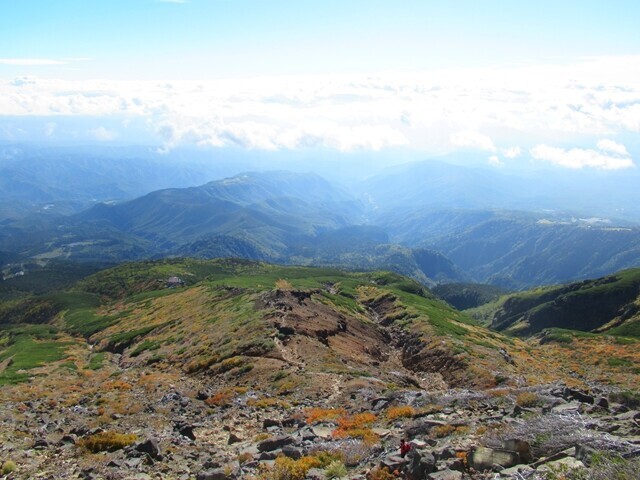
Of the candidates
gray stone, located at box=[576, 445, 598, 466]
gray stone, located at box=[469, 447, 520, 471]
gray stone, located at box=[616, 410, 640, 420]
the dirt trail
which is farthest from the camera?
the dirt trail

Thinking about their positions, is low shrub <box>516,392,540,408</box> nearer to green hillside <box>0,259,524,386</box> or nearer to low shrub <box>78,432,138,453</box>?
low shrub <box>78,432,138,453</box>

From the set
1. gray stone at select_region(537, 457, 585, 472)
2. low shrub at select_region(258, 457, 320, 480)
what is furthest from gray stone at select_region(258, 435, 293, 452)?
gray stone at select_region(537, 457, 585, 472)

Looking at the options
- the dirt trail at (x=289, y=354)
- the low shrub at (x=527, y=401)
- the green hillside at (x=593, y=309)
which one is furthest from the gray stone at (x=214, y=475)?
the green hillside at (x=593, y=309)

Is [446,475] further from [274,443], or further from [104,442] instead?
[104,442]

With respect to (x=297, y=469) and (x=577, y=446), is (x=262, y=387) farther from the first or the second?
(x=577, y=446)

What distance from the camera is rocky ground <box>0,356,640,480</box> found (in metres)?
16.3

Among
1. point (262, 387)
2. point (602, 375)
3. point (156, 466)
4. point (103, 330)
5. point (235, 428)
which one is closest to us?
point (156, 466)

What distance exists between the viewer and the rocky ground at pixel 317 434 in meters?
16.3

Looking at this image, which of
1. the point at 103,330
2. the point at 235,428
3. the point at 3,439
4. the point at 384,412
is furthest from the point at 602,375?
the point at 103,330

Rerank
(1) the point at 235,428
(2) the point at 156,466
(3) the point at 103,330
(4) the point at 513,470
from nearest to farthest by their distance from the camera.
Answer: (4) the point at 513,470 → (2) the point at 156,466 → (1) the point at 235,428 → (3) the point at 103,330

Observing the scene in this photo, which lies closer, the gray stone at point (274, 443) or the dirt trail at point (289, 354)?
the gray stone at point (274, 443)

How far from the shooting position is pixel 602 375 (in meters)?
61.9

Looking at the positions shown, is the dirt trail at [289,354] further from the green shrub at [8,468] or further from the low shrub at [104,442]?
the green shrub at [8,468]

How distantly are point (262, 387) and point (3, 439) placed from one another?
19.1 metres
